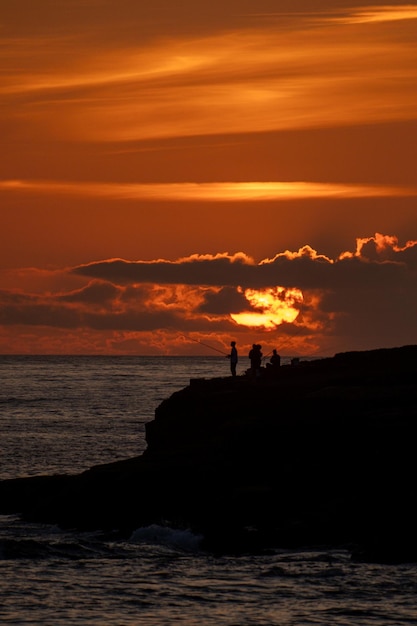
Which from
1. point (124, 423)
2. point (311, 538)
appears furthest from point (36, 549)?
point (124, 423)

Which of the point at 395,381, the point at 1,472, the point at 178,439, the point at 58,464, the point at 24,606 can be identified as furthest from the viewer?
the point at 58,464

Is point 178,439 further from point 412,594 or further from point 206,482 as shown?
point 412,594

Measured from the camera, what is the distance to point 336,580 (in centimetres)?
3005

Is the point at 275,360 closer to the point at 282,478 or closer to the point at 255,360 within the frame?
the point at 255,360

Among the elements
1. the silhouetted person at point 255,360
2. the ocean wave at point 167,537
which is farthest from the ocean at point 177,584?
the silhouetted person at point 255,360

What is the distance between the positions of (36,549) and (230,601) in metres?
8.09

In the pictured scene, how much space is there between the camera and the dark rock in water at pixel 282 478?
33.6 metres

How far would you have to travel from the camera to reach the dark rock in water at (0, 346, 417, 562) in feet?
110

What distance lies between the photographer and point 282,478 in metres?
36.2

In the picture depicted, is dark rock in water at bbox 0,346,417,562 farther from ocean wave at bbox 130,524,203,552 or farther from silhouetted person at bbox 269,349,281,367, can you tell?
silhouetted person at bbox 269,349,281,367

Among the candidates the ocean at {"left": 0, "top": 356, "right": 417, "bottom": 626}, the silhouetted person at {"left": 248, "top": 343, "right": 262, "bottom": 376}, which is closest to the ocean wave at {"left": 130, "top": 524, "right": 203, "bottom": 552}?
the ocean at {"left": 0, "top": 356, "right": 417, "bottom": 626}

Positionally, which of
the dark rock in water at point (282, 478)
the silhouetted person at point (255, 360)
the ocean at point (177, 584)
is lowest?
the ocean at point (177, 584)

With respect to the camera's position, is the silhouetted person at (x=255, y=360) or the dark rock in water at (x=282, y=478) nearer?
the dark rock in water at (x=282, y=478)

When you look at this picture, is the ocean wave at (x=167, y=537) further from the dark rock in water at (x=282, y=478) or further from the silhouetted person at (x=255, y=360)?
the silhouetted person at (x=255, y=360)
